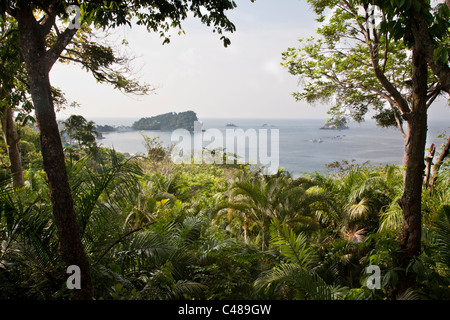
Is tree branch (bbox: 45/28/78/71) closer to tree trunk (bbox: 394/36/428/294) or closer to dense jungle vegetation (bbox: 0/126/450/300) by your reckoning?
dense jungle vegetation (bbox: 0/126/450/300)

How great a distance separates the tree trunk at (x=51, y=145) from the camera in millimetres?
3092

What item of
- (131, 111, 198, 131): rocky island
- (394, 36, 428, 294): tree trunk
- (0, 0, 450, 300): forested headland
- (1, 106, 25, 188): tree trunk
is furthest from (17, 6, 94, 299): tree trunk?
(131, 111, 198, 131): rocky island

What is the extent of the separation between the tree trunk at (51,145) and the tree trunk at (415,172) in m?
3.85

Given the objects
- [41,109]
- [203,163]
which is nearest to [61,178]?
[41,109]

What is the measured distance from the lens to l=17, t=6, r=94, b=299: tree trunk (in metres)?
3.09

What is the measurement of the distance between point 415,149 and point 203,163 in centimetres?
1595

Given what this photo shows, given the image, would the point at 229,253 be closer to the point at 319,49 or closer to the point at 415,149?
the point at 415,149

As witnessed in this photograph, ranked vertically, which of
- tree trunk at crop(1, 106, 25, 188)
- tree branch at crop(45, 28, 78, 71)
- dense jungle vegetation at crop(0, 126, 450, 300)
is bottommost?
dense jungle vegetation at crop(0, 126, 450, 300)

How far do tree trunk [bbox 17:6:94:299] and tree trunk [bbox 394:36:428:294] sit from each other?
385 centimetres

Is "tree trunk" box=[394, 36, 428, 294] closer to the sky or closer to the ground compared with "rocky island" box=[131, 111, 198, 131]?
closer to the ground

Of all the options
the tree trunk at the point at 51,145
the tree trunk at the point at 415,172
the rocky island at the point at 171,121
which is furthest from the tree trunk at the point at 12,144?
the rocky island at the point at 171,121

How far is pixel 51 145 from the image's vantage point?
3.15m

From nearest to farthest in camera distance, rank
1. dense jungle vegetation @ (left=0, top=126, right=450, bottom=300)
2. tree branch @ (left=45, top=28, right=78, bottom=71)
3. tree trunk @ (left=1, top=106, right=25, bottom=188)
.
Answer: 1. tree branch @ (left=45, top=28, right=78, bottom=71)
2. dense jungle vegetation @ (left=0, top=126, right=450, bottom=300)
3. tree trunk @ (left=1, top=106, right=25, bottom=188)

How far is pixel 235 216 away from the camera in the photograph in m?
7.52
